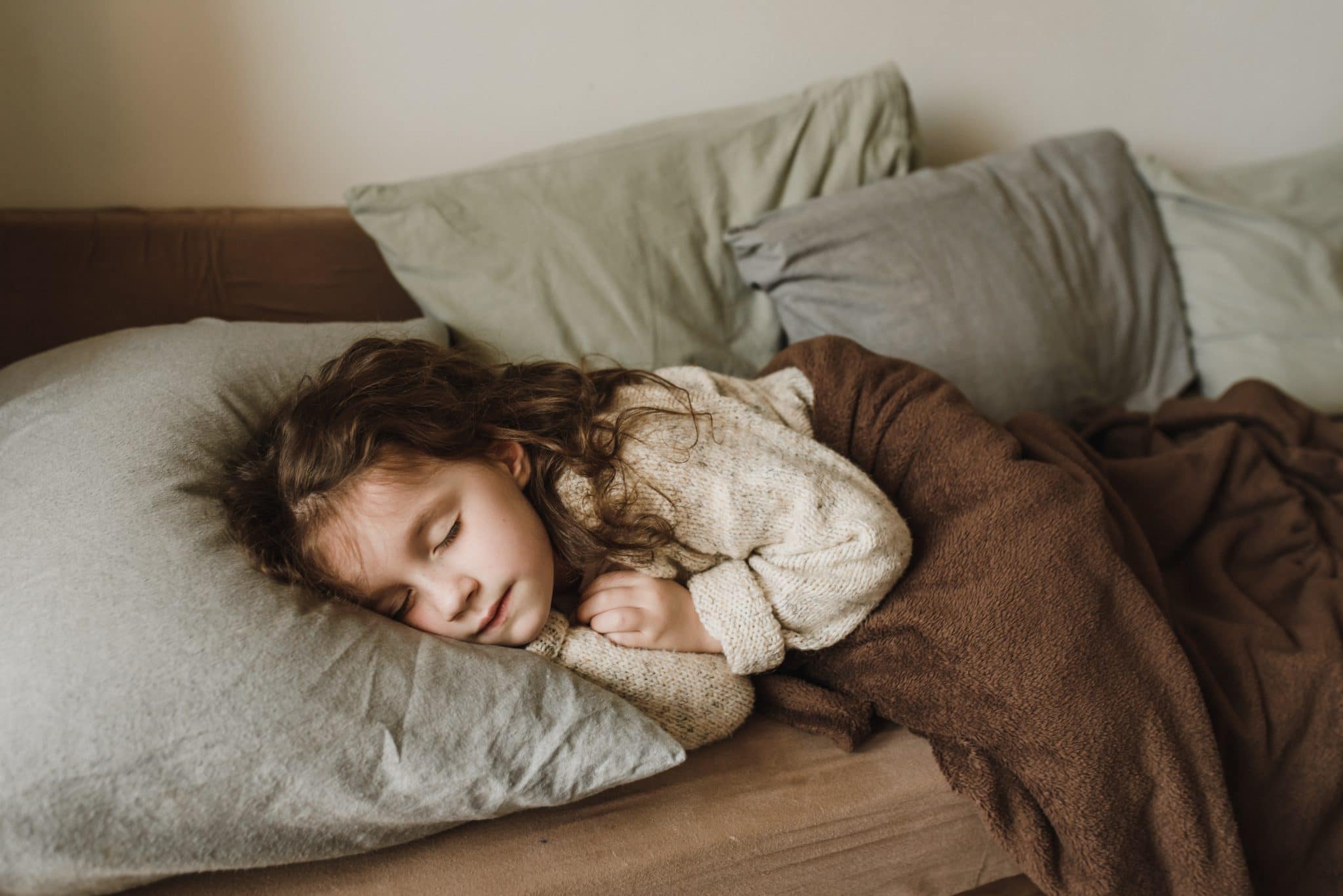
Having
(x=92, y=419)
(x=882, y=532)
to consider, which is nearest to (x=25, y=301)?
(x=92, y=419)

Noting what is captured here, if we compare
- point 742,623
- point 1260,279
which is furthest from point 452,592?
point 1260,279

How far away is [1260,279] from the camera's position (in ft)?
5.04

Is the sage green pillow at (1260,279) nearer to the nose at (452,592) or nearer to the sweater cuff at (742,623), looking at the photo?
the sweater cuff at (742,623)

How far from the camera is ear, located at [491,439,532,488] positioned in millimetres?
968

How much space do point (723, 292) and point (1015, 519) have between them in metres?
0.58

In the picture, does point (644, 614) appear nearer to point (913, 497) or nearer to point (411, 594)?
point (411, 594)

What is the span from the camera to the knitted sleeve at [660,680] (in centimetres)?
88

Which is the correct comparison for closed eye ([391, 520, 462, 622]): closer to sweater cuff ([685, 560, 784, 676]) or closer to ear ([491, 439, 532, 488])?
ear ([491, 439, 532, 488])

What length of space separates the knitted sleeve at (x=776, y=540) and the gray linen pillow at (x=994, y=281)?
426mm

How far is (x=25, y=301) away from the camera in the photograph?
117 centimetres

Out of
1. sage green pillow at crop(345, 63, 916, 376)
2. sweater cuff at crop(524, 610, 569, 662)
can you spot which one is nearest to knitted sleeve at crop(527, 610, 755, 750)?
sweater cuff at crop(524, 610, 569, 662)

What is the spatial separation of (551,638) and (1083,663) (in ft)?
1.60

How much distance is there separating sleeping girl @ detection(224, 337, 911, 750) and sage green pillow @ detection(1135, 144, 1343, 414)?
2.87ft

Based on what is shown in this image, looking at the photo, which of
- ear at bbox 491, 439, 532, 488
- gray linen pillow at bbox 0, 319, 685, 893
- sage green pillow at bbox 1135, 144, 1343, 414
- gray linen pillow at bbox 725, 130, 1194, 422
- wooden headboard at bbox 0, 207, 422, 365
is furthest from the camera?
sage green pillow at bbox 1135, 144, 1343, 414
